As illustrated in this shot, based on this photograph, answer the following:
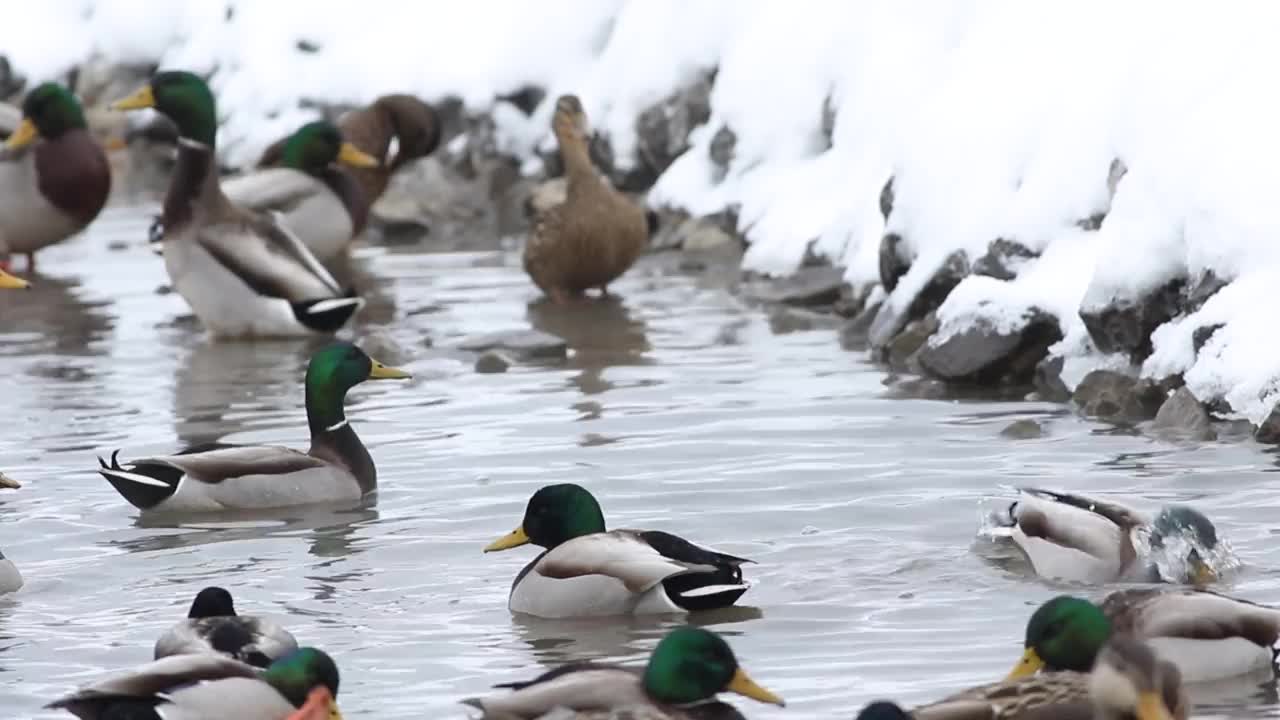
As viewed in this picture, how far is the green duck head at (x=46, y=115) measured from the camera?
1833 cm

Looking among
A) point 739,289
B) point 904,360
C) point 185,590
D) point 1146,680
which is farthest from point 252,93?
point 1146,680

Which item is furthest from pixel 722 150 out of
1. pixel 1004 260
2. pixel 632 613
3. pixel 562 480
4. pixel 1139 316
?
pixel 632 613

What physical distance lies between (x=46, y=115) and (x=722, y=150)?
451 centimetres

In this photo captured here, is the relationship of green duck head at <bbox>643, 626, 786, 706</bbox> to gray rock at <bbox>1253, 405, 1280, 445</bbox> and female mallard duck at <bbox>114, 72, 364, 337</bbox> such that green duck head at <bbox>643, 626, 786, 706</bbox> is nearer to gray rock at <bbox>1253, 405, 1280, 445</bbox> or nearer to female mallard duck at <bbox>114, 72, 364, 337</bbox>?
gray rock at <bbox>1253, 405, 1280, 445</bbox>

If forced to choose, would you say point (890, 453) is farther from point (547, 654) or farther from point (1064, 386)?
point (547, 654)

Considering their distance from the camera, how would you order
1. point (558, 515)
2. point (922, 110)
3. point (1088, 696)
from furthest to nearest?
point (922, 110) < point (558, 515) < point (1088, 696)

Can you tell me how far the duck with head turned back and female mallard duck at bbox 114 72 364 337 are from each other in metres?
1.72

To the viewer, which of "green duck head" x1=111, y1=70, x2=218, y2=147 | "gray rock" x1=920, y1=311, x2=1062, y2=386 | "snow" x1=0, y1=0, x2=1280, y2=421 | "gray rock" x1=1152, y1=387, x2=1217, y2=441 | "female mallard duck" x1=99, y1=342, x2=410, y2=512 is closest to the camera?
"female mallard duck" x1=99, y1=342, x2=410, y2=512

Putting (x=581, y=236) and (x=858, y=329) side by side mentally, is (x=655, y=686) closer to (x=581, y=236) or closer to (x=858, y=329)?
(x=858, y=329)

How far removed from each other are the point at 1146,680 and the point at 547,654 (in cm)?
237

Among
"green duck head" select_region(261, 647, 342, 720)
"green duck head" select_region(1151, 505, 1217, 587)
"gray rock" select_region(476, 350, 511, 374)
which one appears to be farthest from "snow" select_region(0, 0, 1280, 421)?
"green duck head" select_region(261, 647, 342, 720)

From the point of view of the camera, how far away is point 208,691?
6.43 metres

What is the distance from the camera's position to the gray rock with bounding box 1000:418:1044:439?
1066 cm

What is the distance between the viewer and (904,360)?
12648 mm
